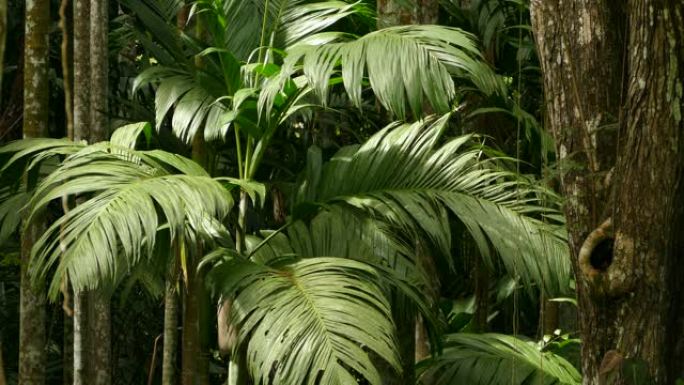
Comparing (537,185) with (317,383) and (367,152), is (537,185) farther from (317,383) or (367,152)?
(317,383)

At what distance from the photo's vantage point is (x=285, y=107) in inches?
141

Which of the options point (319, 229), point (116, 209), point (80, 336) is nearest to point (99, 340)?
point (80, 336)

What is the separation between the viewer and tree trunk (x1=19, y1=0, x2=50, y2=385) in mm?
3969

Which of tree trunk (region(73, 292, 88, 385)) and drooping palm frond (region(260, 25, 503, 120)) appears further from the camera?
tree trunk (region(73, 292, 88, 385))

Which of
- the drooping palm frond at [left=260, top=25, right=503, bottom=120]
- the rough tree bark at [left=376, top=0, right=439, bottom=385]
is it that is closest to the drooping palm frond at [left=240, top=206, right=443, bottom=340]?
the rough tree bark at [left=376, top=0, right=439, bottom=385]

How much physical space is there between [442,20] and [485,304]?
4.47ft

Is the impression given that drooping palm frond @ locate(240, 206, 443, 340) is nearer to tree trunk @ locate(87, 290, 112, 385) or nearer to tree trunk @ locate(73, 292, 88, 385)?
tree trunk @ locate(73, 292, 88, 385)

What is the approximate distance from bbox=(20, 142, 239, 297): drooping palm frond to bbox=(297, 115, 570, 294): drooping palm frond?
516 millimetres

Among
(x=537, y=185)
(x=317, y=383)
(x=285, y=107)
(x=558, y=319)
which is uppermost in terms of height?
(x=285, y=107)

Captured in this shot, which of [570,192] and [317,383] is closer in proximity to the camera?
[570,192]

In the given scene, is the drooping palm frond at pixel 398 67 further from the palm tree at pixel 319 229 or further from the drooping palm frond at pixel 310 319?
the drooping palm frond at pixel 310 319

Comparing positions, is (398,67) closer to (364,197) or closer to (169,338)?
(364,197)

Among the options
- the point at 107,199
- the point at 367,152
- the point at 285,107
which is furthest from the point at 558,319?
the point at 107,199

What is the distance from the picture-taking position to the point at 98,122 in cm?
427
